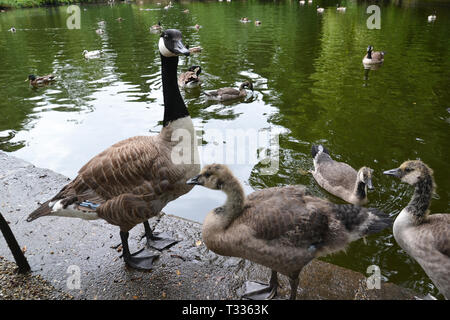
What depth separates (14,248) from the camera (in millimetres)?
3859

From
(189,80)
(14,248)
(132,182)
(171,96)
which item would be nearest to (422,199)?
(171,96)

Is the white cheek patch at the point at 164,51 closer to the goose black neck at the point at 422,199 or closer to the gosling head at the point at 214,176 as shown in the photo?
the gosling head at the point at 214,176

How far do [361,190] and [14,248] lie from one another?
5646mm

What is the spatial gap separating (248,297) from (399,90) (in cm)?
1141

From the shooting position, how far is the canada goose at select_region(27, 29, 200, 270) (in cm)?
386

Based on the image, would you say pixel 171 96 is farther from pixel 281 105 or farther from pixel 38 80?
pixel 38 80

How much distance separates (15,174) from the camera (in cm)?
646

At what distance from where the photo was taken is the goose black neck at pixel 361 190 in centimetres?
614

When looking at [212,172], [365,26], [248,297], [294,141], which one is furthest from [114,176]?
[365,26]

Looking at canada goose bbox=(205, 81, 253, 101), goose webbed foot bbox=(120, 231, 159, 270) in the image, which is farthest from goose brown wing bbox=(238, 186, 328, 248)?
canada goose bbox=(205, 81, 253, 101)

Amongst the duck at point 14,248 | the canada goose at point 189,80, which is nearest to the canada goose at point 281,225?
the duck at point 14,248

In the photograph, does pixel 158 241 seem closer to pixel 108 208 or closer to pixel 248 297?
pixel 108 208

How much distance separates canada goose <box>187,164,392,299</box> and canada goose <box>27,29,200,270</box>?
58 cm

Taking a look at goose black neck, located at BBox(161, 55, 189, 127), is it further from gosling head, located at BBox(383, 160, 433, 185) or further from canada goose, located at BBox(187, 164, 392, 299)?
gosling head, located at BBox(383, 160, 433, 185)
